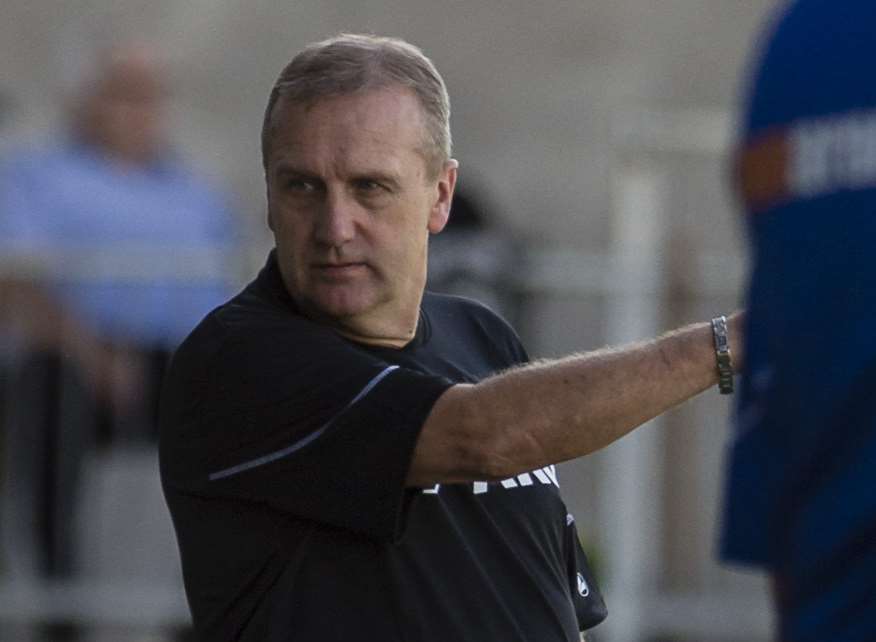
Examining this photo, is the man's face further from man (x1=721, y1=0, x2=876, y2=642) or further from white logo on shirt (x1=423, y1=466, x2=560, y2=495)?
man (x1=721, y1=0, x2=876, y2=642)

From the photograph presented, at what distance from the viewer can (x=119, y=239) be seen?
24.8 feet

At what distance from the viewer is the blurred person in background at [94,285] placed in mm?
7363

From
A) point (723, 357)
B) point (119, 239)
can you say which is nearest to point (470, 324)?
point (723, 357)

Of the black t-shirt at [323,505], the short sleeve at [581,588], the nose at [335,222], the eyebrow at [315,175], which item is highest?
the eyebrow at [315,175]

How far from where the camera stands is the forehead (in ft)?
11.2

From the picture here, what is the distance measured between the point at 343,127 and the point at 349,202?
0.39 ft

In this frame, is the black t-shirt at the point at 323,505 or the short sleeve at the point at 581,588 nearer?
the black t-shirt at the point at 323,505

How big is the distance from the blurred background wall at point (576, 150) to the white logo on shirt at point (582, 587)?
369cm

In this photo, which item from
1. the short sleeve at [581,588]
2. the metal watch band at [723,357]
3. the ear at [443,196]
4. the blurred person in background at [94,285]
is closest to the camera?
the metal watch band at [723,357]

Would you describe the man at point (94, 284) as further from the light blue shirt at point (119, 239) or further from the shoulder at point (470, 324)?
the shoulder at point (470, 324)

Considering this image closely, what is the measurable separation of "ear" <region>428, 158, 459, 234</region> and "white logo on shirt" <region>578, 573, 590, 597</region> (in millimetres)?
664

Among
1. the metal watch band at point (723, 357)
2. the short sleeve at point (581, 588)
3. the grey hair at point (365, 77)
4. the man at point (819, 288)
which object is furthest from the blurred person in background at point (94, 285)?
the man at point (819, 288)

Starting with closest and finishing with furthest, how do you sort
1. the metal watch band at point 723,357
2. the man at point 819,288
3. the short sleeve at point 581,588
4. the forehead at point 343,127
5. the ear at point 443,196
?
the man at point 819,288 → the metal watch band at point 723,357 → the forehead at point 343,127 → the ear at point 443,196 → the short sleeve at point 581,588

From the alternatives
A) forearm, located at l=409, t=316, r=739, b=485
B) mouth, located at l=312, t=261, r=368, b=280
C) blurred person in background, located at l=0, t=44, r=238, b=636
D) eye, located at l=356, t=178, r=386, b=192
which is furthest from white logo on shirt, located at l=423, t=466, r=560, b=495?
blurred person in background, located at l=0, t=44, r=238, b=636
